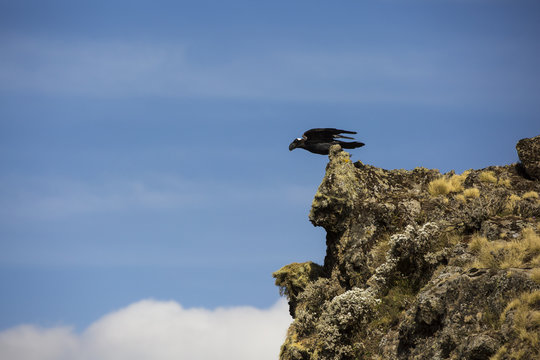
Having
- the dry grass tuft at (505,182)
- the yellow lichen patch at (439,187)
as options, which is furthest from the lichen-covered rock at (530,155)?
the yellow lichen patch at (439,187)

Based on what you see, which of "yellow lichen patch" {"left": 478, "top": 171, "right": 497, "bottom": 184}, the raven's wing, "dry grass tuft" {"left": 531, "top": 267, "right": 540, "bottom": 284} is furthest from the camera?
the raven's wing

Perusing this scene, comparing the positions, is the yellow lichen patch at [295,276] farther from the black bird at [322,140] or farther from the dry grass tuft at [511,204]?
the dry grass tuft at [511,204]

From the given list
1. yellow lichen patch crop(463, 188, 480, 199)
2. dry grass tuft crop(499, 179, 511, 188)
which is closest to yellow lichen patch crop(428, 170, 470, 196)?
yellow lichen patch crop(463, 188, 480, 199)

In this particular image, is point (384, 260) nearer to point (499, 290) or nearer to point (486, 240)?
point (486, 240)

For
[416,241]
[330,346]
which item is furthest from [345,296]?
[416,241]

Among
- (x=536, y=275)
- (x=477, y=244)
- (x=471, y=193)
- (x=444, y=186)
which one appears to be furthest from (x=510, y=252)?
(x=444, y=186)

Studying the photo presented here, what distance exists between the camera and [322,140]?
2986 cm

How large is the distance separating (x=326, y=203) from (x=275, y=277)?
19.6 ft

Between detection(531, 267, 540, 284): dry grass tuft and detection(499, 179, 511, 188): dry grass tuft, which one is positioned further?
detection(499, 179, 511, 188): dry grass tuft

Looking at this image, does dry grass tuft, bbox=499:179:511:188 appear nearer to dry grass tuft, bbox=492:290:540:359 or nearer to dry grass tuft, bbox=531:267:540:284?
dry grass tuft, bbox=531:267:540:284

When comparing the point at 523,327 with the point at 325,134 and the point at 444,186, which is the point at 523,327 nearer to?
the point at 444,186

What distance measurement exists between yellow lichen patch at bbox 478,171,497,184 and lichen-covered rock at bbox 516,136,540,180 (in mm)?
1665

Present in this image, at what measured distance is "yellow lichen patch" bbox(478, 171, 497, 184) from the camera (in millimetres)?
27516

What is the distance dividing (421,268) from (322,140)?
10.3 m
